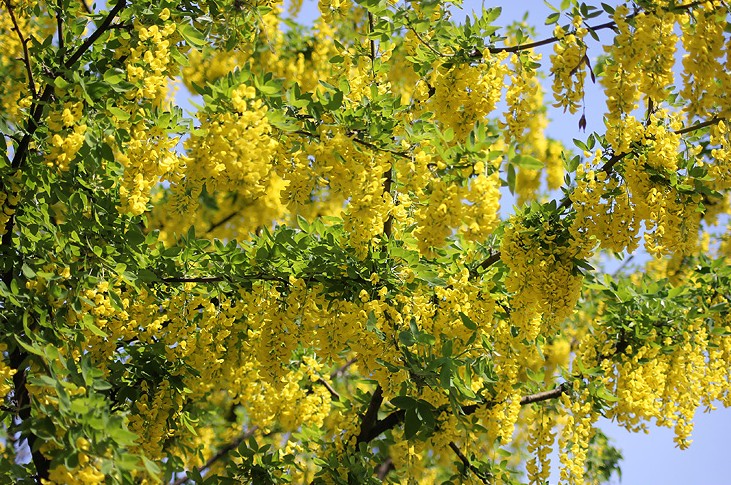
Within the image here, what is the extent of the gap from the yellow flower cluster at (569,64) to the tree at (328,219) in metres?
0.01

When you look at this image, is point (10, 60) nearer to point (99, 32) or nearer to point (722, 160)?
point (99, 32)

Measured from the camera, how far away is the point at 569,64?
3.62m

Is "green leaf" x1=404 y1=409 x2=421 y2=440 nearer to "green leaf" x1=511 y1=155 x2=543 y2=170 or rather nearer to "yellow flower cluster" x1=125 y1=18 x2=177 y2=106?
"green leaf" x1=511 y1=155 x2=543 y2=170

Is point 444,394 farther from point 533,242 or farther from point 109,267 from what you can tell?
point 109,267

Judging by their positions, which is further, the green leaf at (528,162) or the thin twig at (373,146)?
the thin twig at (373,146)

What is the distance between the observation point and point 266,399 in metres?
5.12

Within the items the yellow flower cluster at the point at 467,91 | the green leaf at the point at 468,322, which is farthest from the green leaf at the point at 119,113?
the green leaf at the point at 468,322

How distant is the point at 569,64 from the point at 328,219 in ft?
4.65

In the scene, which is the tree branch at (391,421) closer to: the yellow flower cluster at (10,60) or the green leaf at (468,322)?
the green leaf at (468,322)

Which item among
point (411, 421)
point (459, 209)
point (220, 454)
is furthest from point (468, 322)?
point (220, 454)

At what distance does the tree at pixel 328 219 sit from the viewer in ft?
11.0

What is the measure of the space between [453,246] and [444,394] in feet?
3.44

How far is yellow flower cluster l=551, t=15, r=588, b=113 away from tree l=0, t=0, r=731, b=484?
10mm

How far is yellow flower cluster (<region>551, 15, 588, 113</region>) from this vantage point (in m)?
3.56
